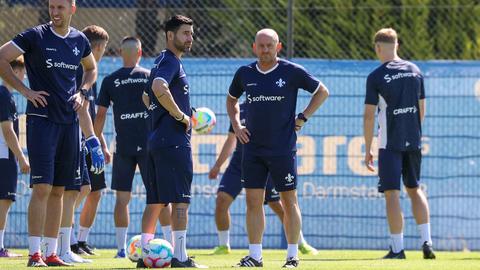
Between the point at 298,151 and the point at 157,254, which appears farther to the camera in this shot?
the point at 298,151

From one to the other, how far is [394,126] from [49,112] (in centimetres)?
388

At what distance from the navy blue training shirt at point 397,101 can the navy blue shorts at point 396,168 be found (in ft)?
0.27

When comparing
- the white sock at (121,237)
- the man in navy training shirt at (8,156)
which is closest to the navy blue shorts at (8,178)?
the man in navy training shirt at (8,156)

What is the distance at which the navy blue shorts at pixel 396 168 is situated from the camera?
1236 centimetres

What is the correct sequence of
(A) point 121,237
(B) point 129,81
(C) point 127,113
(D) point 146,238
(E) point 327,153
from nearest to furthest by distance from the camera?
(D) point 146,238 < (B) point 129,81 < (C) point 127,113 < (A) point 121,237 < (E) point 327,153

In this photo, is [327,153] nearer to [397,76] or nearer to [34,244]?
[397,76]

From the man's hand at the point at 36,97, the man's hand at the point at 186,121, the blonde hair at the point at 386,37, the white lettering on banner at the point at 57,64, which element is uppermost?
the blonde hair at the point at 386,37

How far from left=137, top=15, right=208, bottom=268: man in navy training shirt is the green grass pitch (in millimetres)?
605

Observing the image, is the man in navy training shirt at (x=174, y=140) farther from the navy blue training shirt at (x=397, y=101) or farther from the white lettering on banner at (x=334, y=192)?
the white lettering on banner at (x=334, y=192)

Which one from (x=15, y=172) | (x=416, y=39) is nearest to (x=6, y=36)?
(x=15, y=172)

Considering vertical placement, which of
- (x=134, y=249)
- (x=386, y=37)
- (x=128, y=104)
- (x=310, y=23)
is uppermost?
(x=310, y=23)

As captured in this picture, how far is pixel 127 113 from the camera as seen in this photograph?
12.7m

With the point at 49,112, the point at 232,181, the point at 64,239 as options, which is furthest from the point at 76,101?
the point at 232,181

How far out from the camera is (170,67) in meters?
10.1
